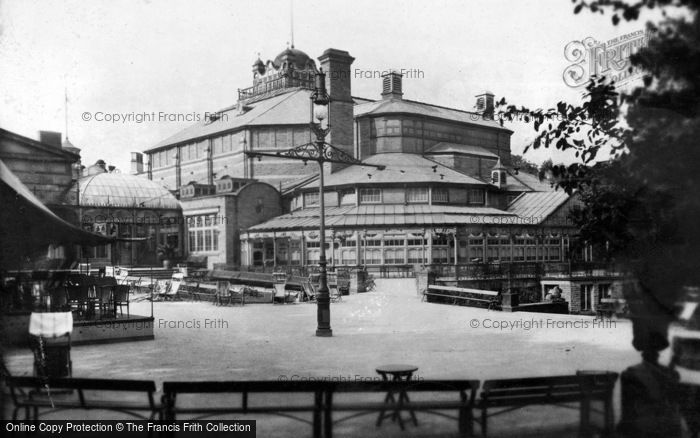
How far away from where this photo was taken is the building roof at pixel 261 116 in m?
48.4

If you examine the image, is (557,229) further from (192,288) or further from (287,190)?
(192,288)

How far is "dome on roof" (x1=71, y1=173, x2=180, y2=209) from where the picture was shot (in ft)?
128

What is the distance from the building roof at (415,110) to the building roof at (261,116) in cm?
492

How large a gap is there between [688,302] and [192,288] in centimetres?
2218

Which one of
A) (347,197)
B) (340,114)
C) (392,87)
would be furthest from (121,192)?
(392,87)

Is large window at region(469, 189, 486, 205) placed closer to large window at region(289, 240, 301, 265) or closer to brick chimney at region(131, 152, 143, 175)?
large window at region(289, 240, 301, 265)

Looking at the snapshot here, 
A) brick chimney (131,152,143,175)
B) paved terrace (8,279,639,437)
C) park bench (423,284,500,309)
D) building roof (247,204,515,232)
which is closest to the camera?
paved terrace (8,279,639,437)

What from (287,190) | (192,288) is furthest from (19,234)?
(287,190)

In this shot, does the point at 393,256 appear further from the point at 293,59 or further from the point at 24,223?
the point at 293,59

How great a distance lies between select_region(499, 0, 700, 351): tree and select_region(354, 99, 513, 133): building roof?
3654 centimetres

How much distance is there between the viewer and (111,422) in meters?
6.52

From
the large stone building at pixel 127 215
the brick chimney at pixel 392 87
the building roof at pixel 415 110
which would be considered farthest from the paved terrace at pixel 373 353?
the brick chimney at pixel 392 87

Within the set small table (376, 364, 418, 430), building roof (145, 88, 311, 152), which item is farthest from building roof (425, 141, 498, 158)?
small table (376, 364, 418, 430)

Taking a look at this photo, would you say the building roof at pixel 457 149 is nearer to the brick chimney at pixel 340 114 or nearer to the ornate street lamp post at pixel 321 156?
the brick chimney at pixel 340 114
